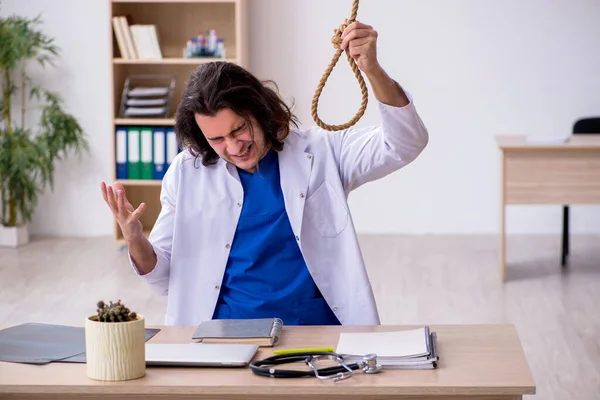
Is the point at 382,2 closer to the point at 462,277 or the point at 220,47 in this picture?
the point at 220,47

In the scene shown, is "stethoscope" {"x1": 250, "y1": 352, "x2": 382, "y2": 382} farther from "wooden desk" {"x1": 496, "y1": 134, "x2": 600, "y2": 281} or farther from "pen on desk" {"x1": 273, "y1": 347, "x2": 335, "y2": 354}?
"wooden desk" {"x1": 496, "y1": 134, "x2": 600, "y2": 281}

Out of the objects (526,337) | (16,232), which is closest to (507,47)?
(526,337)

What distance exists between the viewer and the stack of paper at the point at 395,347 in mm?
1647

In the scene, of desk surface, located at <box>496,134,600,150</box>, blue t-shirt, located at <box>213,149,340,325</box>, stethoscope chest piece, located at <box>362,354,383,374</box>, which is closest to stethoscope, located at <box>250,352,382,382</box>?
stethoscope chest piece, located at <box>362,354,383,374</box>

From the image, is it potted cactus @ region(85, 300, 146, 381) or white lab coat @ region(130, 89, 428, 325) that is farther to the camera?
white lab coat @ region(130, 89, 428, 325)

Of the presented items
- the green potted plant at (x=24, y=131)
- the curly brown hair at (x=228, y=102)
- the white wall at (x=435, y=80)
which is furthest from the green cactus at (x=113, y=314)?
the white wall at (x=435, y=80)

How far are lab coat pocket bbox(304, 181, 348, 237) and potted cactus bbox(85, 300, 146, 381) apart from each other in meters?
0.68

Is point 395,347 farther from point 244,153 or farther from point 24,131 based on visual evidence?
point 24,131

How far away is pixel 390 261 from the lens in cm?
536

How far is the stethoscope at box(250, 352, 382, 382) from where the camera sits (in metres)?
1.60

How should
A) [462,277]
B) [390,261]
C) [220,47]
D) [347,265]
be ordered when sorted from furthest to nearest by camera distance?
[220,47]
[390,261]
[462,277]
[347,265]

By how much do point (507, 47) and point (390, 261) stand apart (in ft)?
5.44

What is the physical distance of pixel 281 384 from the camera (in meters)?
1.56

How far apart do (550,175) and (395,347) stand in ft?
10.5
